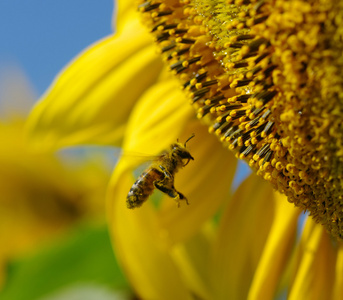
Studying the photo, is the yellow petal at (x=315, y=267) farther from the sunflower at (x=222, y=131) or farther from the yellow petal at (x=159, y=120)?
the yellow petal at (x=159, y=120)

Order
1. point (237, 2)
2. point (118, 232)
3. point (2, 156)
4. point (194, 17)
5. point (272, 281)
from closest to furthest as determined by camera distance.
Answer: point (237, 2) → point (194, 17) → point (272, 281) → point (118, 232) → point (2, 156)

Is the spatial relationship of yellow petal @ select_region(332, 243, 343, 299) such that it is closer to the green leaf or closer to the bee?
the bee

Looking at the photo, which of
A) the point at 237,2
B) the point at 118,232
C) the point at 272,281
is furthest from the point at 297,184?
the point at 118,232

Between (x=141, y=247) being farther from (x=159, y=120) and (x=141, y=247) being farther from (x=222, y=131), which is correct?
(x=222, y=131)

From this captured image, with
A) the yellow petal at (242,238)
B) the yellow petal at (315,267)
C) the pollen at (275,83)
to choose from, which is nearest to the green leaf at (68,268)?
the yellow petal at (242,238)

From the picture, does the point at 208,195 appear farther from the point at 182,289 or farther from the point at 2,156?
the point at 2,156

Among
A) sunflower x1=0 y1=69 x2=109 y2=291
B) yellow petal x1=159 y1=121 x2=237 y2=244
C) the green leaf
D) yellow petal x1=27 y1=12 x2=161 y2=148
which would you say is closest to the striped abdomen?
yellow petal x1=159 y1=121 x2=237 y2=244
